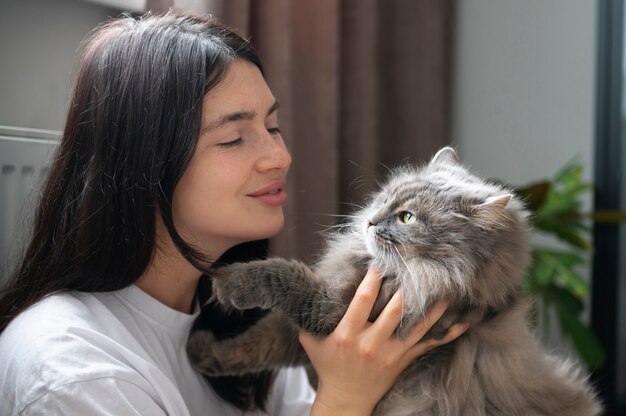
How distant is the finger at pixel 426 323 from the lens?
1235mm

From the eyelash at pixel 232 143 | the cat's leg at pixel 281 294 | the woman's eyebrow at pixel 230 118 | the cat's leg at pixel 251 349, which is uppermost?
the woman's eyebrow at pixel 230 118

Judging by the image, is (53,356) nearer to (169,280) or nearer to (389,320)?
(169,280)

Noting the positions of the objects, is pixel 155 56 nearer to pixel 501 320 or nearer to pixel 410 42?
pixel 501 320

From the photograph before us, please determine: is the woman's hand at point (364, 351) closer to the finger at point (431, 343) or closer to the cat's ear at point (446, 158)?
the finger at point (431, 343)

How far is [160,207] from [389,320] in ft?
1.68

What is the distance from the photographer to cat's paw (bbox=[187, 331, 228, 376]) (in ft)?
4.43

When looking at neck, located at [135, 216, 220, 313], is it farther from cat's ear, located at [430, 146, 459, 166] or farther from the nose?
cat's ear, located at [430, 146, 459, 166]

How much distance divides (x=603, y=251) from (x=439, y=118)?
1027 millimetres

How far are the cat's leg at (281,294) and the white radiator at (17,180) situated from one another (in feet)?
1.75

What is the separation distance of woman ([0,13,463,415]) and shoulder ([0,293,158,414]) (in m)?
0.01

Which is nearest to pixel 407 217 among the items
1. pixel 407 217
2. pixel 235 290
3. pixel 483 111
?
pixel 407 217

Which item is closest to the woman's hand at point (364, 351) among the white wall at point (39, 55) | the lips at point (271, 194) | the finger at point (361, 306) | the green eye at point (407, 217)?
the finger at point (361, 306)

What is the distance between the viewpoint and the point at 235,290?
127 cm

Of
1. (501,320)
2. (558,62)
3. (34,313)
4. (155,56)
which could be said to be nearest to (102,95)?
(155,56)
